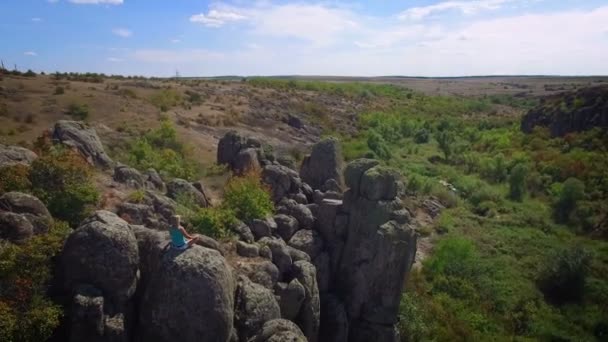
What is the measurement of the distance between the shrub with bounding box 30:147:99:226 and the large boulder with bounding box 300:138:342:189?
13.8 m

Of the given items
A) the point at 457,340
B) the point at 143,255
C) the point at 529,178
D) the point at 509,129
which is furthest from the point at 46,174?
the point at 509,129

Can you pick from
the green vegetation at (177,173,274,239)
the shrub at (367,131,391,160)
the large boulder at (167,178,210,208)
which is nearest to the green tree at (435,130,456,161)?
the shrub at (367,131,391,160)

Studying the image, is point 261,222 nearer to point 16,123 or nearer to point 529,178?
point 16,123

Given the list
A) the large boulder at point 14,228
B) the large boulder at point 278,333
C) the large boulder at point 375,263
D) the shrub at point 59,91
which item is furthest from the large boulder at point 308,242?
the shrub at point 59,91

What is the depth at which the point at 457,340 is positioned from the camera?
26047 millimetres

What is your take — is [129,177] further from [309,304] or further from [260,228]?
[309,304]

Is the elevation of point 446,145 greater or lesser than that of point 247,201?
lesser

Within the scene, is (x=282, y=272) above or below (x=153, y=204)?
below

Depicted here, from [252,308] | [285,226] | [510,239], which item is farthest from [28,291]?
[510,239]

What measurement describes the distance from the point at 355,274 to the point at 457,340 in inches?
316

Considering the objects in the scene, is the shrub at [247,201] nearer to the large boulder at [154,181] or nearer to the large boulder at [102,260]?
the large boulder at [154,181]

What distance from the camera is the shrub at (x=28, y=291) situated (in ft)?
44.7

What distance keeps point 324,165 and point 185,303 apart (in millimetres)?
16586

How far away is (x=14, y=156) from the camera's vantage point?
21609 millimetres
